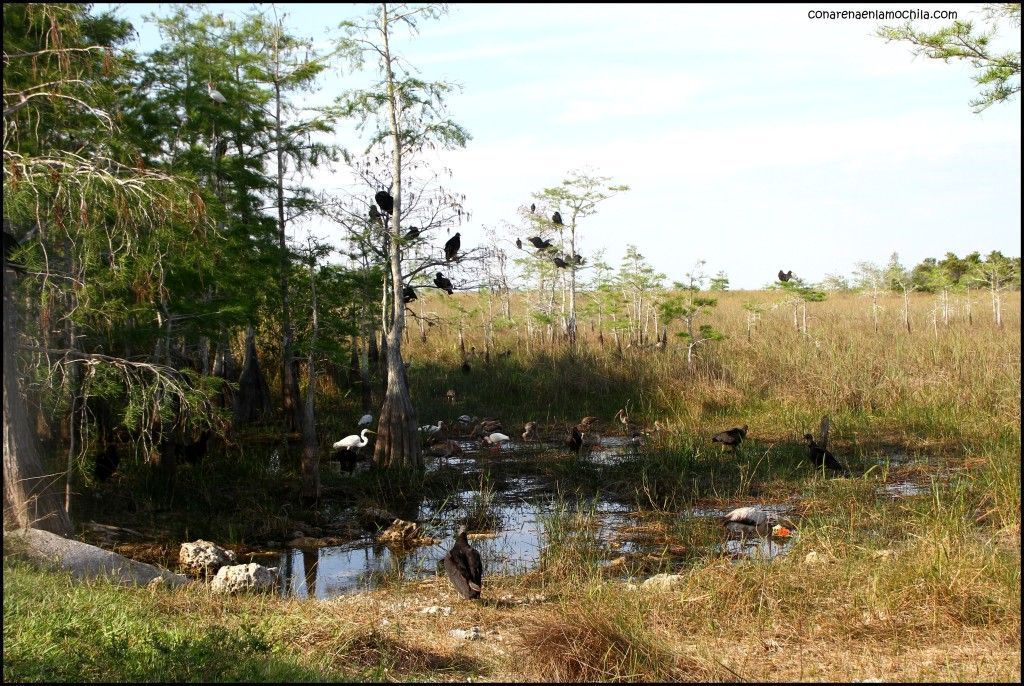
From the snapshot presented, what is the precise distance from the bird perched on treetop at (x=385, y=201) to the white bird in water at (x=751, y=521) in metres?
6.07

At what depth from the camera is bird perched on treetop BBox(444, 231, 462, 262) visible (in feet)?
40.3

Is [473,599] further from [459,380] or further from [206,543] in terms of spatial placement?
[459,380]

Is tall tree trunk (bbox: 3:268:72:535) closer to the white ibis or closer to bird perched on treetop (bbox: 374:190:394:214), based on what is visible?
the white ibis

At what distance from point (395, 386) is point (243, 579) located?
17.1 feet

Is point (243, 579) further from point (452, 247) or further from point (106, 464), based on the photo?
point (452, 247)

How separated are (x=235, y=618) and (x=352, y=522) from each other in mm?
4563

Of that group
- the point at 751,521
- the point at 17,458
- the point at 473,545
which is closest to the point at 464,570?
the point at 473,545

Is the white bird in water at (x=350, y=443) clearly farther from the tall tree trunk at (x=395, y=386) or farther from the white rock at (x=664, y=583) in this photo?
the white rock at (x=664, y=583)

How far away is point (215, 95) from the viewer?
10.8 meters

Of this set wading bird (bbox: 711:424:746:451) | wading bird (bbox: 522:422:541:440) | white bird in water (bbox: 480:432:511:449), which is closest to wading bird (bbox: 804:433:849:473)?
wading bird (bbox: 711:424:746:451)

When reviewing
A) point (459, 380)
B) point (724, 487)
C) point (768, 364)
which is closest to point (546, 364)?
point (459, 380)

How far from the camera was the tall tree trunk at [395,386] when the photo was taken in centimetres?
1231

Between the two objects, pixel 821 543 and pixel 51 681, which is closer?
pixel 51 681

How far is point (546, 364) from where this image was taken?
63.7 feet
